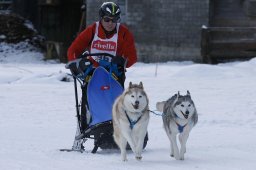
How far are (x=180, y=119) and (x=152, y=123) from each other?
3610mm

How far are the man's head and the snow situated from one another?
4.66 feet

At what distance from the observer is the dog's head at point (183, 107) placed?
5.65 meters

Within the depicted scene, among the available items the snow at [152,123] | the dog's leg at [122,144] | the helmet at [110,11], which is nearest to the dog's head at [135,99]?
the dog's leg at [122,144]

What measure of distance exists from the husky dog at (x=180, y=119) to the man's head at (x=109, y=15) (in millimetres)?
1106

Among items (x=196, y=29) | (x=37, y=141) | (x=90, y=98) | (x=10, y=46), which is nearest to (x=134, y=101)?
(x=90, y=98)

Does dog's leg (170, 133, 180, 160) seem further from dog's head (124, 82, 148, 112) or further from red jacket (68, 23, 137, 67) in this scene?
red jacket (68, 23, 137, 67)

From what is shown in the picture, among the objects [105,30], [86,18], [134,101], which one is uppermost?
[105,30]

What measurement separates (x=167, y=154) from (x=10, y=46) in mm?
20129

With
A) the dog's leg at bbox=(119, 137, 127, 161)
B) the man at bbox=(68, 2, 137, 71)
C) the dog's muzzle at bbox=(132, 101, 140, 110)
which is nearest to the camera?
the dog's muzzle at bbox=(132, 101, 140, 110)

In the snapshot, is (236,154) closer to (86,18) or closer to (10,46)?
(86,18)

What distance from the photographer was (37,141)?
7.77 metres

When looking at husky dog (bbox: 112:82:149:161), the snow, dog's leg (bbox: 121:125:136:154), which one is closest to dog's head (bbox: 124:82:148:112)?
husky dog (bbox: 112:82:149:161)

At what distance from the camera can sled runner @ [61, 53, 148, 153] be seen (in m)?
6.33

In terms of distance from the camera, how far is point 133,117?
572 cm
